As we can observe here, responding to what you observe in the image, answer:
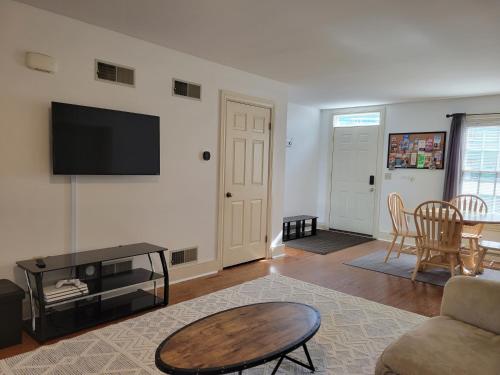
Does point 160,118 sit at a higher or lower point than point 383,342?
higher

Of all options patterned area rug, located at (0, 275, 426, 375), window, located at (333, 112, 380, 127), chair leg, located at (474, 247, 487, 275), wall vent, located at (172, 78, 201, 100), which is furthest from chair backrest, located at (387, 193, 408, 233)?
wall vent, located at (172, 78, 201, 100)

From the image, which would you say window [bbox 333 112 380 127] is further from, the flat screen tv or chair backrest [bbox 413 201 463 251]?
the flat screen tv

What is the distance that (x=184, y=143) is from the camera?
12.7 ft

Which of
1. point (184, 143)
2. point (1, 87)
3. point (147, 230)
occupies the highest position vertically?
point (1, 87)

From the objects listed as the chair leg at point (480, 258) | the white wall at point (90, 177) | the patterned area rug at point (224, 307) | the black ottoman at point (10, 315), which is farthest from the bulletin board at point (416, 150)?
the black ottoman at point (10, 315)

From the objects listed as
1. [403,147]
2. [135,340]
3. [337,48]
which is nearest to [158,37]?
[337,48]

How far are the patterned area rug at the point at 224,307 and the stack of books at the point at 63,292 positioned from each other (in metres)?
0.31

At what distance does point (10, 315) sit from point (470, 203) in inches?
214

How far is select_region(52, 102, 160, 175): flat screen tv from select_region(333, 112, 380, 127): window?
14.6 ft

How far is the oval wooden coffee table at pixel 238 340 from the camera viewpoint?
5.41 feet

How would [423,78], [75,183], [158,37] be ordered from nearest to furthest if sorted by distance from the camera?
[75,183] → [158,37] → [423,78]

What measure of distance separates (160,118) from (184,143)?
39cm

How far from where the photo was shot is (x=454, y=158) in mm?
5500

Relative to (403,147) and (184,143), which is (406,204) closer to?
(403,147)
